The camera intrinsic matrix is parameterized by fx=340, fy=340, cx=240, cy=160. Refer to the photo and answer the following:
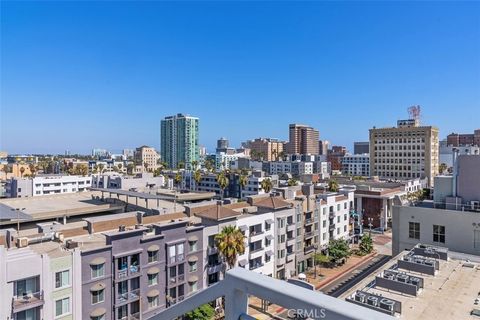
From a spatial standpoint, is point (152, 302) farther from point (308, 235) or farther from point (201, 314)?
point (308, 235)

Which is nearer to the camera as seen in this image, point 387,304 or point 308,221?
point 387,304

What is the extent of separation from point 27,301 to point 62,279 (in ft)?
9.87

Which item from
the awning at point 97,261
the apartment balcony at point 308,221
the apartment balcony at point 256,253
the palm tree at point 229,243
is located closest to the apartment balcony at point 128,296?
the awning at point 97,261

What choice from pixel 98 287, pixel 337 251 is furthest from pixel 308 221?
pixel 98 287

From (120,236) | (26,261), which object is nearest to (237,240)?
(120,236)

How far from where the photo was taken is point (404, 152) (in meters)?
135

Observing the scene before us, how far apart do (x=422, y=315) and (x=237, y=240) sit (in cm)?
2561

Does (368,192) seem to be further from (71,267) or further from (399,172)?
(71,267)

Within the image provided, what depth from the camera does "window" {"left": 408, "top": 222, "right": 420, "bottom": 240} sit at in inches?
1335

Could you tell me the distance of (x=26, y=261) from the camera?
2806cm

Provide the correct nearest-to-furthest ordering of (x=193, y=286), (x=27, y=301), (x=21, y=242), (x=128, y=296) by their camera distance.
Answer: (x=27, y=301) < (x=21, y=242) < (x=128, y=296) < (x=193, y=286)

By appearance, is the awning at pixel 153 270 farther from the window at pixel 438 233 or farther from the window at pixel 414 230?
the window at pixel 438 233

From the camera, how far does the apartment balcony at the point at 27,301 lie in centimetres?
2739

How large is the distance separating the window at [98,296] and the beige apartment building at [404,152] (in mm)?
125520
